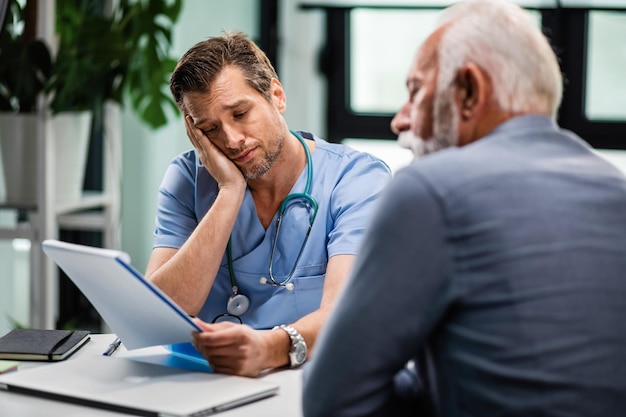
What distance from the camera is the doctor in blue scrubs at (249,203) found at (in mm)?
1906

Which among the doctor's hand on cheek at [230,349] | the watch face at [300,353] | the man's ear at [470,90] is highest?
the man's ear at [470,90]

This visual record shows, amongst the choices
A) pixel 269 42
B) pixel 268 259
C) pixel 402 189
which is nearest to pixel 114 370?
pixel 268 259

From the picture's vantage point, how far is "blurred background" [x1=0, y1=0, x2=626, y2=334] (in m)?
3.14

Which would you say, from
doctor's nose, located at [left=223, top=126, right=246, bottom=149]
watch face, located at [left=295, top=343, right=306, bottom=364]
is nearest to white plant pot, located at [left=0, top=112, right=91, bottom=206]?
doctor's nose, located at [left=223, top=126, right=246, bottom=149]

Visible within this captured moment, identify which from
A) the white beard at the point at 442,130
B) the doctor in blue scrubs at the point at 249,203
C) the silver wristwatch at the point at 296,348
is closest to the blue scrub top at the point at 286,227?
the doctor in blue scrubs at the point at 249,203

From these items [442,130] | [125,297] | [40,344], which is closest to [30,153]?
[40,344]

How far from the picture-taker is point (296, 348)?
1613 mm

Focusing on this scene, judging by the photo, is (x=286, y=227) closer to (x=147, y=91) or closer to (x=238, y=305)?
(x=238, y=305)

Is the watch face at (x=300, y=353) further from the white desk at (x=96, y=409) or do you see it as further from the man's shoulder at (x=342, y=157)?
the man's shoulder at (x=342, y=157)

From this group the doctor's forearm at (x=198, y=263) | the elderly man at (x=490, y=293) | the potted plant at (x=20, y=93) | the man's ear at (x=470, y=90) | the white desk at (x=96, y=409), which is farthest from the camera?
the potted plant at (x=20, y=93)

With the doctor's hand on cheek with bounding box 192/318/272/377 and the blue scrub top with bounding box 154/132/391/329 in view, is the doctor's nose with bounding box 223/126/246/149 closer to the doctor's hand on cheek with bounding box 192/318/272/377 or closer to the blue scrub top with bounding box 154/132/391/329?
the blue scrub top with bounding box 154/132/391/329

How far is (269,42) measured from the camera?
3762mm

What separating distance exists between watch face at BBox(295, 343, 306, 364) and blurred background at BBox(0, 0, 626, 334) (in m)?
1.51

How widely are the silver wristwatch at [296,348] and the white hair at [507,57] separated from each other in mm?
574
